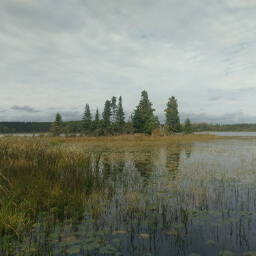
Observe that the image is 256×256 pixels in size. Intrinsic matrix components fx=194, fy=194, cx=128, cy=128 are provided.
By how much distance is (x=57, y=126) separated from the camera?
160 feet

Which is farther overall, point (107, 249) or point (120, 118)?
point (120, 118)

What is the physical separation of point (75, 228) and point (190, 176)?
5624mm

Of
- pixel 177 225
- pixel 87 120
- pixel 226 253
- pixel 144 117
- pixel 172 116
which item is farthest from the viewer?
pixel 87 120

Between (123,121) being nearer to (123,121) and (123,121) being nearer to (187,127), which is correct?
(123,121)

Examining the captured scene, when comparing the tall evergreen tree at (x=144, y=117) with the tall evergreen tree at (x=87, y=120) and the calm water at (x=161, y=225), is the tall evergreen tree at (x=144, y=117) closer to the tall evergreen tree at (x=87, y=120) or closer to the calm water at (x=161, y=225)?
the tall evergreen tree at (x=87, y=120)

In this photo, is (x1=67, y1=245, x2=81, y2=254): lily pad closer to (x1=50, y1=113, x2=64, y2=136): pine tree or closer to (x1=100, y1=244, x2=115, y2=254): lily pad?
(x1=100, y1=244, x2=115, y2=254): lily pad

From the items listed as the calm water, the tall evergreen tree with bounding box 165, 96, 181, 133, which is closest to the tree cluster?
the tall evergreen tree with bounding box 165, 96, 181, 133

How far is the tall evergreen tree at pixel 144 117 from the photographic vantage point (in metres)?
43.6

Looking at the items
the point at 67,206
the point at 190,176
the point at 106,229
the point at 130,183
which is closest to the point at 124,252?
the point at 106,229

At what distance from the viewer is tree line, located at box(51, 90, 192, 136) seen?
44.0 meters

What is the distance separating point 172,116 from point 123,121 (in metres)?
12.4

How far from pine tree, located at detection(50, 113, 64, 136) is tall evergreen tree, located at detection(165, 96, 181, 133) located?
26.8 m

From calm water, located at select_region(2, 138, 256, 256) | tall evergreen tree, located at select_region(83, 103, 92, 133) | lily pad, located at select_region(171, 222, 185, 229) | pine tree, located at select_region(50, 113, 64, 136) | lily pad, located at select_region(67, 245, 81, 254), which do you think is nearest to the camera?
lily pad, located at select_region(67, 245, 81, 254)

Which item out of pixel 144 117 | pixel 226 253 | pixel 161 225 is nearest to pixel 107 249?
pixel 161 225
